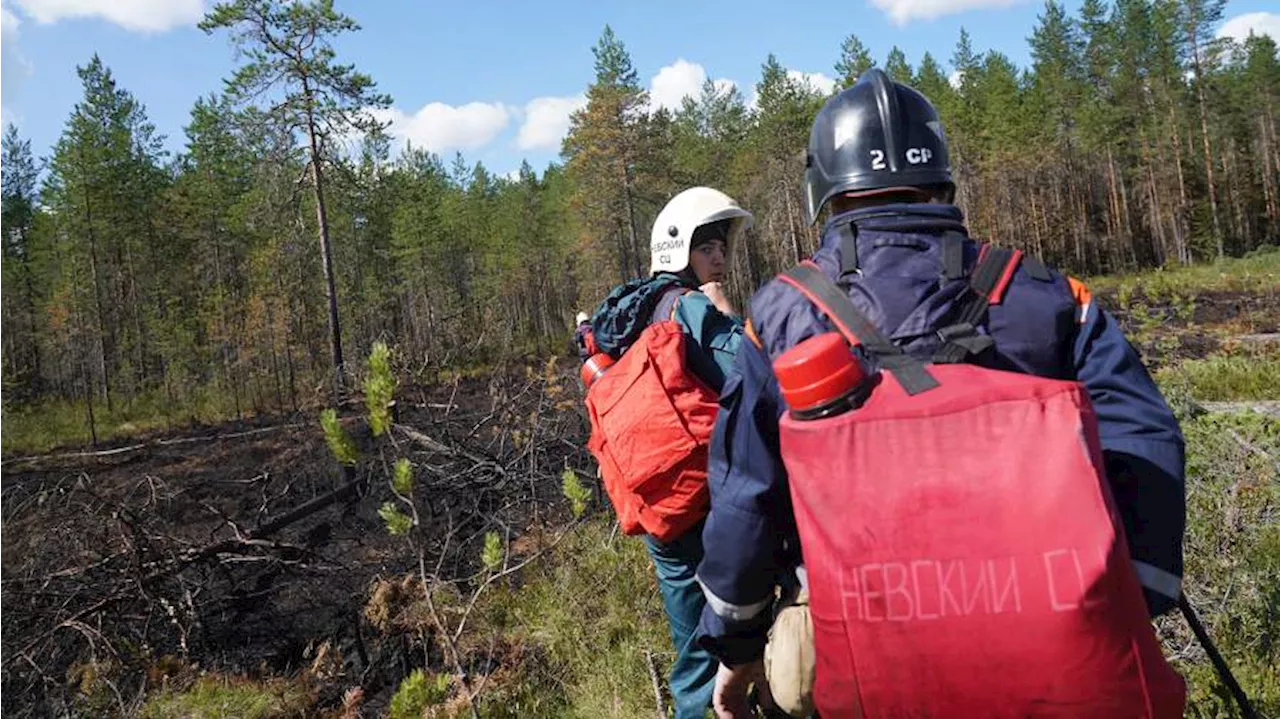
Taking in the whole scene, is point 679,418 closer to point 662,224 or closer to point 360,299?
point 662,224

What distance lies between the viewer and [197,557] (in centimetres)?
591

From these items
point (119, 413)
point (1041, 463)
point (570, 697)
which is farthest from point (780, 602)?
point (119, 413)

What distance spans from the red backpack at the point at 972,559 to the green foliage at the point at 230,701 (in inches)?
178

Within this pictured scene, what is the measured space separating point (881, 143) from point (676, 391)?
1028 mm

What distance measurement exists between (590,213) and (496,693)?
102 feet

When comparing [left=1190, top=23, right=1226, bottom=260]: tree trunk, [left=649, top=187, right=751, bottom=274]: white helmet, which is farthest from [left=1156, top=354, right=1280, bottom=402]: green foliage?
[left=1190, top=23, right=1226, bottom=260]: tree trunk

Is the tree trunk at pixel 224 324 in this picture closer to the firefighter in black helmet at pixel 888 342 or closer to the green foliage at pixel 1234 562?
the green foliage at pixel 1234 562

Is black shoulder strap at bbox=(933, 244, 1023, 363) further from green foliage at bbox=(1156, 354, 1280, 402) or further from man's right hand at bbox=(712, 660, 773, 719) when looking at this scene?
green foliage at bbox=(1156, 354, 1280, 402)

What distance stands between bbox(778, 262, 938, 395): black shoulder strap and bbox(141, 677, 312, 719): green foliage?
182 inches

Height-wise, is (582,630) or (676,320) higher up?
(676,320)

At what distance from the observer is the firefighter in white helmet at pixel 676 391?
2363mm

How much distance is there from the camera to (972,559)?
111cm

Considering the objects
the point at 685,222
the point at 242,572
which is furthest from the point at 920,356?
the point at 242,572

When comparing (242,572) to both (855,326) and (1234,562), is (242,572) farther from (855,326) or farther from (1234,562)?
(1234,562)
